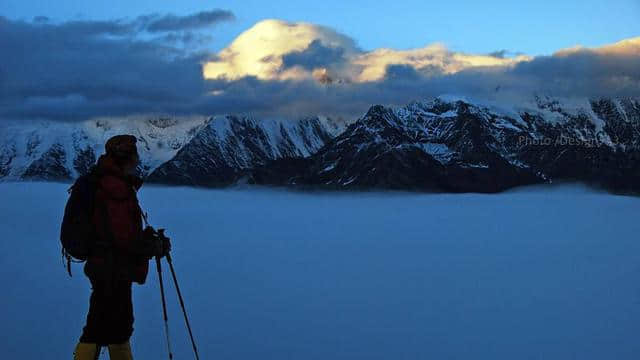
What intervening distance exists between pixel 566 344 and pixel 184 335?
393cm

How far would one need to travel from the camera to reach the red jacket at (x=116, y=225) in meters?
5.12

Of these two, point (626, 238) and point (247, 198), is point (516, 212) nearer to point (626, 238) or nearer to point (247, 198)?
point (626, 238)

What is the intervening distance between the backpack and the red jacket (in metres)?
Answer: 0.04

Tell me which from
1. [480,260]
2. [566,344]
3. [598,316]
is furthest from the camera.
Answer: [480,260]

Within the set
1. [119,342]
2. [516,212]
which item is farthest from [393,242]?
[119,342]

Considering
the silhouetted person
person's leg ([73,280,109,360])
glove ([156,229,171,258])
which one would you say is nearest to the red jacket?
the silhouetted person

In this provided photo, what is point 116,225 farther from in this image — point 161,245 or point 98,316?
point 98,316

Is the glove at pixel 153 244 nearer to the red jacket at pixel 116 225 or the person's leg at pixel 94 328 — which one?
the red jacket at pixel 116 225

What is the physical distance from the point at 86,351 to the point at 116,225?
3.48 feet

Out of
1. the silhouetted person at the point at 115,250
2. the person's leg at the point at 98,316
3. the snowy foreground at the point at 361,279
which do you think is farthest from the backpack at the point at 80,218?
the snowy foreground at the point at 361,279

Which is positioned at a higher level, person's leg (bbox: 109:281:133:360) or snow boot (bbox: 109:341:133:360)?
person's leg (bbox: 109:281:133:360)

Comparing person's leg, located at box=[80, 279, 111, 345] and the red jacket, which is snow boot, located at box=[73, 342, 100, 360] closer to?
person's leg, located at box=[80, 279, 111, 345]

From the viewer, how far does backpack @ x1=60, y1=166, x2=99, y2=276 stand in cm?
507

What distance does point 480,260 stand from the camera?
10.1m
